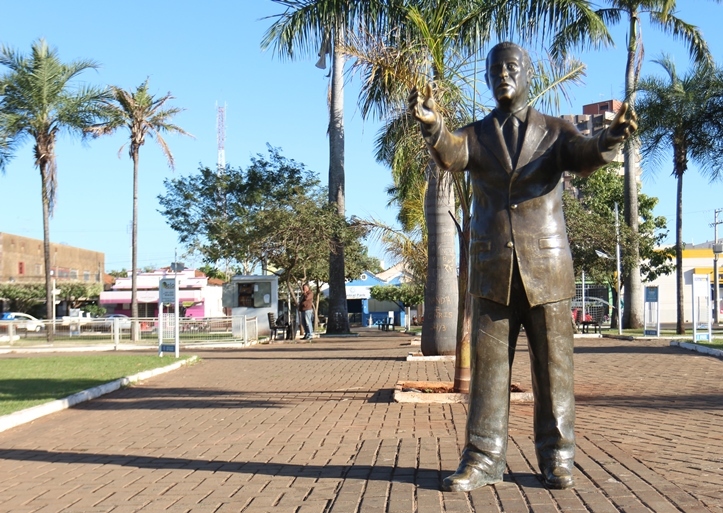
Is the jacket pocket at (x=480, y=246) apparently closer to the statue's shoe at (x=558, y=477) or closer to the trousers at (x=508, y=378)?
the trousers at (x=508, y=378)

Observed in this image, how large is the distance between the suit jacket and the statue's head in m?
0.13

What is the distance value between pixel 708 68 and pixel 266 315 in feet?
55.0

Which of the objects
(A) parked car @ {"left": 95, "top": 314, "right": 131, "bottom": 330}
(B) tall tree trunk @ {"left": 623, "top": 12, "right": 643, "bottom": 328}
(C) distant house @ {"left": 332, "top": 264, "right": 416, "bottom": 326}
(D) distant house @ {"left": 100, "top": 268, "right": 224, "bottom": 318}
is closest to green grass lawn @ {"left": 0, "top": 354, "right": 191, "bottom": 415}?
(A) parked car @ {"left": 95, "top": 314, "right": 131, "bottom": 330}

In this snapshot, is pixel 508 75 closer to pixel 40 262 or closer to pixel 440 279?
pixel 440 279

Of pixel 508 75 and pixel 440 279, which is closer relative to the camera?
pixel 508 75

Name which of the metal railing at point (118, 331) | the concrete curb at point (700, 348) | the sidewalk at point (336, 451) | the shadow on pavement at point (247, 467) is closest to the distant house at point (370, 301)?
the metal railing at point (118, 331)

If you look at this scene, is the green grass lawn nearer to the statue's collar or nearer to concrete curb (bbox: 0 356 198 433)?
concrete curb (bbox: 0 356 198 433)

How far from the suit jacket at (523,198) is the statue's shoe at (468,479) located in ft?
3.33

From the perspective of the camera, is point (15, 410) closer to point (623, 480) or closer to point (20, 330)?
point (623, 480)

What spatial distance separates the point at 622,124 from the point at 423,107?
3.66 ft

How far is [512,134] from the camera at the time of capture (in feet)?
17.6

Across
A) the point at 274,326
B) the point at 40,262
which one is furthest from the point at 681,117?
the point at 40,262

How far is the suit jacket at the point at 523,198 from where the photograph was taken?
515 cm

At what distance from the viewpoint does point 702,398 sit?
392 inches
